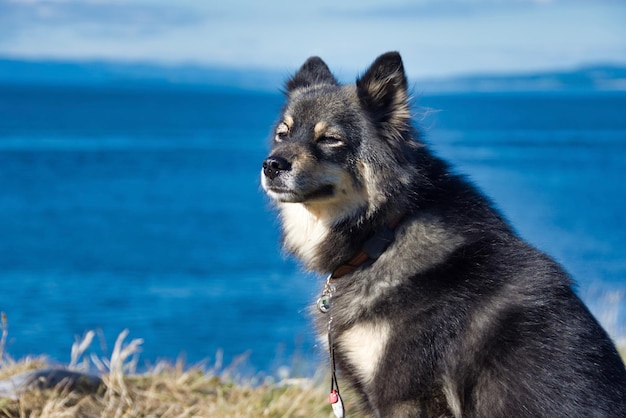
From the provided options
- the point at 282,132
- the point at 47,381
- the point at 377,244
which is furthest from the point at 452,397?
the point at 47,381

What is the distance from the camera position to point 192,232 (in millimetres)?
38062

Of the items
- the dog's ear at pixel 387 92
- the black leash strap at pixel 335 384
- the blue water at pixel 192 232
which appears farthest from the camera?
the blue water at pixel 192 232

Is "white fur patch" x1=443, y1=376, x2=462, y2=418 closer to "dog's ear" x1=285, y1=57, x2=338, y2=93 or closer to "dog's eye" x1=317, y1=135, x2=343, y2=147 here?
"dog's eye" x1=317, y1=135, x2=343, y2=147

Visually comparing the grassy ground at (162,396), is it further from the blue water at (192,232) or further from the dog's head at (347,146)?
the dog's head at (347,146)

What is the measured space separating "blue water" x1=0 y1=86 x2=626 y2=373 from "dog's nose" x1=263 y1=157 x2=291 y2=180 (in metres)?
0.87

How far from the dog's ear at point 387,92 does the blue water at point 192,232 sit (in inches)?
8.7

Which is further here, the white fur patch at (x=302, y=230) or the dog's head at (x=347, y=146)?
the white fur patch at (x=302, y=230)

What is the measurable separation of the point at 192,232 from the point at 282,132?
33437mm

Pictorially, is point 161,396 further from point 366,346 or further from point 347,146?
point 347,146

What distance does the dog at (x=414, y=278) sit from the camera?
4.06 m

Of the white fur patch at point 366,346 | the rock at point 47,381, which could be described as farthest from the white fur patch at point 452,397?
the rock at point 47,381

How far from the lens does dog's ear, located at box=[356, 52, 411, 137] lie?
4.81m

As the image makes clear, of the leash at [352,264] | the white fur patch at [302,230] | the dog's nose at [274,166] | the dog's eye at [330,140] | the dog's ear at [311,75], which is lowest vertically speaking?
the leash at [352,264]

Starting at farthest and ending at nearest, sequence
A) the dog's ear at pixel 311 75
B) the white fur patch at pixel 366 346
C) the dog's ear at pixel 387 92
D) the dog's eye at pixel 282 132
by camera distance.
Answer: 1. the dog's ear at pixel 311 75
2. the dog's eye at pixel 282 132
3. the dog's ear at pixel 387 92
4. the white fur patch at pixel 366 346
